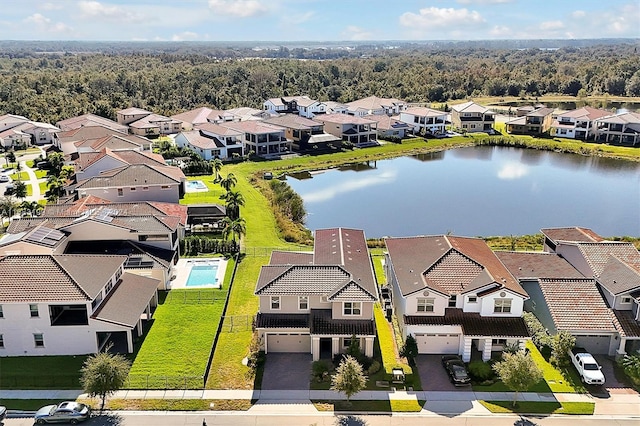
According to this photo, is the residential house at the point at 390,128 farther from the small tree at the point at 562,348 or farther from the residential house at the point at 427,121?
the small tree at the point at 562,348

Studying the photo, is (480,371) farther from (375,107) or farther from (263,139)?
(375,107)

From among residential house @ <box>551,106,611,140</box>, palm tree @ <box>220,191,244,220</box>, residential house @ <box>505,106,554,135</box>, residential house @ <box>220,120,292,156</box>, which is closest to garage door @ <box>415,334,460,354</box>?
palm tree @ <box>220,191,244,220</box>

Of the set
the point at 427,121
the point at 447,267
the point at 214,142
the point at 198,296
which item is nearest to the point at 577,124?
the point at 427,121

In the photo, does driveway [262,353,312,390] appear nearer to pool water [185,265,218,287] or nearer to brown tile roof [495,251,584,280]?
pool water [185,265,218,287]

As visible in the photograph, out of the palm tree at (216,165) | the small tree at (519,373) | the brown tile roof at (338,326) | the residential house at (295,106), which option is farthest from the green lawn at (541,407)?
the residential house at (295,106)

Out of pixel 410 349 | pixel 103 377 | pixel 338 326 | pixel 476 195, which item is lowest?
pixel 476 195

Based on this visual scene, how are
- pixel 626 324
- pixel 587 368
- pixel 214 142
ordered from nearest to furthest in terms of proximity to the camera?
pixel 587 368
pixel 626 324
pixel 214 142

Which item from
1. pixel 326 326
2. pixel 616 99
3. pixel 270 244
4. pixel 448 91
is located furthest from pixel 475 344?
pixel 616 99

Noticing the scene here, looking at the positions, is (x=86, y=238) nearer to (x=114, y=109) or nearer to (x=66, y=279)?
(x=66, y=279)
